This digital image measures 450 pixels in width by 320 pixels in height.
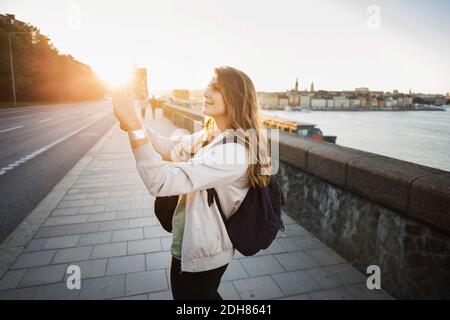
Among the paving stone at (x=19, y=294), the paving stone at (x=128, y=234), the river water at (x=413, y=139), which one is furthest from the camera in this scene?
the river water at (x=413, y=139)

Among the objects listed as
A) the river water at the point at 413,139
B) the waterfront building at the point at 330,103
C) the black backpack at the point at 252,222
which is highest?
the waterfront building at the point at 330,103

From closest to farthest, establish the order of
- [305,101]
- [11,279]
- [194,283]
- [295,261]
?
1. [194,283]
2. [11,279]
3. [295,261]
4. [305,101]

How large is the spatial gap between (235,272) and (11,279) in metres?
2.42

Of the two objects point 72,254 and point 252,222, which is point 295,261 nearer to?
point 252,222

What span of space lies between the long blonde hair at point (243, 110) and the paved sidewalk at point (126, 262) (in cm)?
179

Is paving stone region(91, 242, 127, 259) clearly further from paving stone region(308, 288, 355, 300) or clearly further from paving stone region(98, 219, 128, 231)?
paving stone region(308, 288, 355, 300)

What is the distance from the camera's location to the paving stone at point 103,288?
2.84 meters

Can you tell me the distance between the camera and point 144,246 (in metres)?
3.86

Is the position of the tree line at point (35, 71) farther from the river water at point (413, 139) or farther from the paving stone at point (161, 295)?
the paving stone at point (161, 295)

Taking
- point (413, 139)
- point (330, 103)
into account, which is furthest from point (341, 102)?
point (413, 139)

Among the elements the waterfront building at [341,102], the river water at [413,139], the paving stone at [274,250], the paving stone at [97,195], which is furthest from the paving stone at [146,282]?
the waterfront building at [341,102]

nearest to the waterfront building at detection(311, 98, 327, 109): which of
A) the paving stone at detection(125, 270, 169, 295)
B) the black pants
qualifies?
the paving stone at detection(125, 270, 169, 295)

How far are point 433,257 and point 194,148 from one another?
2182 mm
